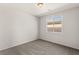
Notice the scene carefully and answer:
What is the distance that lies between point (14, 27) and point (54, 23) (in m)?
2.65

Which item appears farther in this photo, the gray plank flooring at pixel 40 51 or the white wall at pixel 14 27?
the white wall at pixel 14 27

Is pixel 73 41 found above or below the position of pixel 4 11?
below

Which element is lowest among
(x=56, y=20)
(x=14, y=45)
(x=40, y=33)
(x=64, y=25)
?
(x=14, y=45)

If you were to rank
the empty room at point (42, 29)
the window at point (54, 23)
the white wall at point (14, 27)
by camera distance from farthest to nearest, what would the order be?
the window at point (54, 23), the white wall at point (14, 27), the empty room at point (42, 29)

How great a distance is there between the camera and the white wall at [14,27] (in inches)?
161

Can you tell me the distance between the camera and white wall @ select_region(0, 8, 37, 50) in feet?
13.4

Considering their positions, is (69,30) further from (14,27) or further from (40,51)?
(14,27)

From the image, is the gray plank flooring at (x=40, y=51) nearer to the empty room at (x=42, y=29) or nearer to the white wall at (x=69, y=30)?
the empty room at (x=42, y=29)

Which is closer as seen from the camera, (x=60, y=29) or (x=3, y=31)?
(x=3, y=31)

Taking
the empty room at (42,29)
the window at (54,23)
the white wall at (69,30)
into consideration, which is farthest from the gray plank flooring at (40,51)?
the window at (54,23)

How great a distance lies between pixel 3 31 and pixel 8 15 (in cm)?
84

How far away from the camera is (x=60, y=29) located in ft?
17.8

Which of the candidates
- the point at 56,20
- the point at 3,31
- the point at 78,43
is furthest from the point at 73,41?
the point at 3,31

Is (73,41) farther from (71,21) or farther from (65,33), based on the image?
(71,21)
